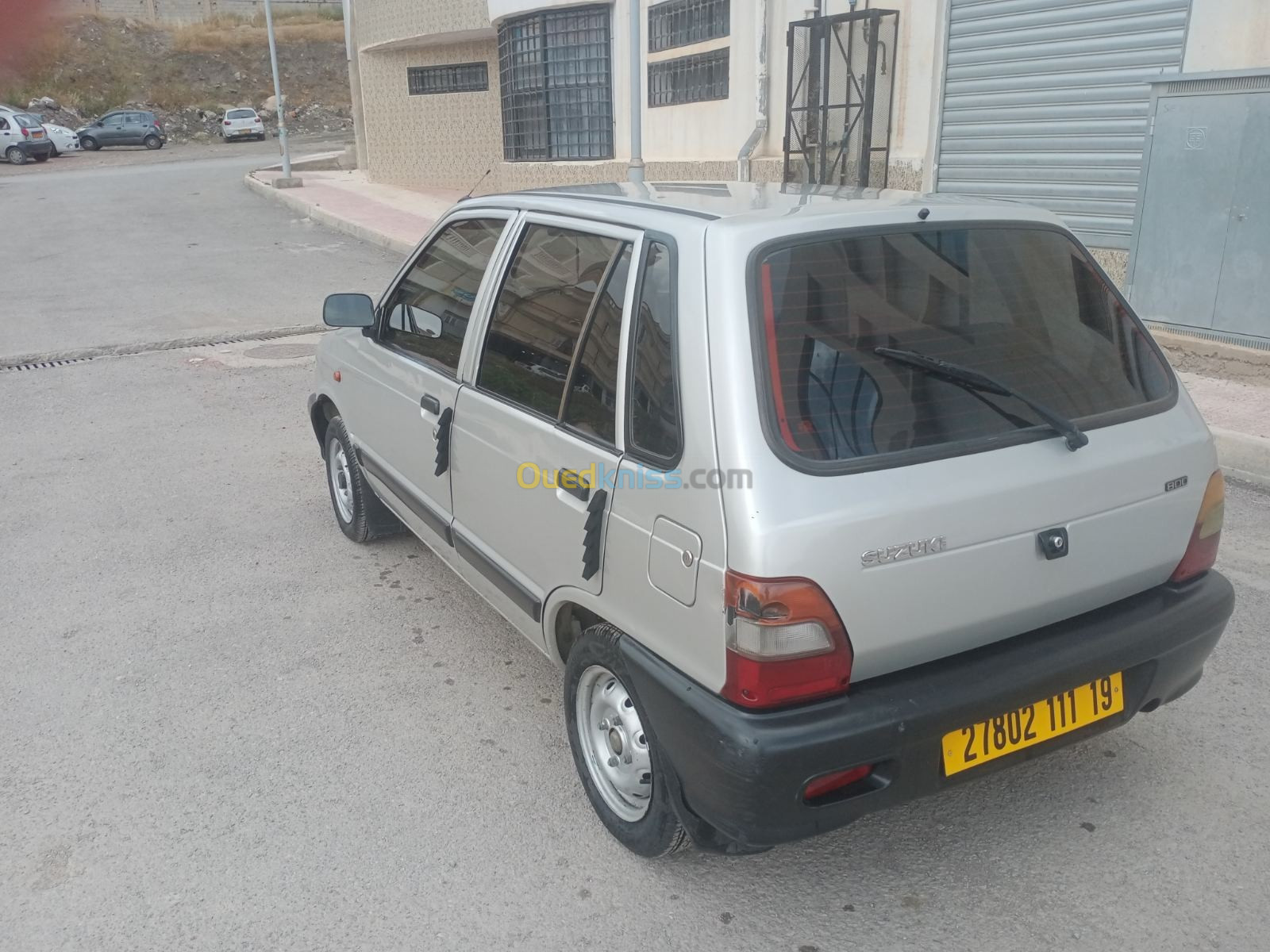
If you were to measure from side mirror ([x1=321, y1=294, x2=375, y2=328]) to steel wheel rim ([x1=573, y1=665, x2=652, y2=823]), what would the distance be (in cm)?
204

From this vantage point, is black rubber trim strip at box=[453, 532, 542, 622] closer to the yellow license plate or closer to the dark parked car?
the yellow license plate

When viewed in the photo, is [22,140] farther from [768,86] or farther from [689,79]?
[768,86]

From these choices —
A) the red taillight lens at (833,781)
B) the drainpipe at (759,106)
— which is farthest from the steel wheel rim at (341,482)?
the drainpipe at (759,106)

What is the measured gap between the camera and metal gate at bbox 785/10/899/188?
10.8 metres

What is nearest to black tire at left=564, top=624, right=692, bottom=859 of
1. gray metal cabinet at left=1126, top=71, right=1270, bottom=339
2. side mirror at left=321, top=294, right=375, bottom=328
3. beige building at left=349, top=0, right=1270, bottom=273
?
side mirror at left=321, top=294, right=375, bottom=328

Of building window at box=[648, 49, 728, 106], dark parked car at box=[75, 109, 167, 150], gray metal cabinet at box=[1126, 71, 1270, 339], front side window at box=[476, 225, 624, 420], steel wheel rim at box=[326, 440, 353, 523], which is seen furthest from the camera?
dark parked car at box=[75, 109, 167, 150]

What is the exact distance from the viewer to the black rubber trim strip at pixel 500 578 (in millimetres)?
3188

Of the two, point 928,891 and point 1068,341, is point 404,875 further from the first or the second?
point 1068,341

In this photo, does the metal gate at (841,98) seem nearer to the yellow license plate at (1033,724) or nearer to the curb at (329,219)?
the curb at (329,219)

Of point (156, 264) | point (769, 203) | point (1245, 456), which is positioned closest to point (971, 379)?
point (769, 203)

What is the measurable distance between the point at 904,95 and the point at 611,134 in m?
7.48

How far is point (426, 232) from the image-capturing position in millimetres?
13594

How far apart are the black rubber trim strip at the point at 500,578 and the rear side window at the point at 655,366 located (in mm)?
777

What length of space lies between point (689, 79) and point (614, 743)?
13.5m
